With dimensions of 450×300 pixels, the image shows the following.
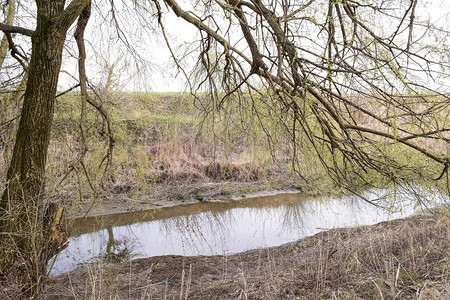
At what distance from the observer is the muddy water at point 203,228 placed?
6.46 meters

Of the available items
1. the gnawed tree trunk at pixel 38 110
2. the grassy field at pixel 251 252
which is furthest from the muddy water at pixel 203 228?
the gnawed tree trunk at pixel 38 110

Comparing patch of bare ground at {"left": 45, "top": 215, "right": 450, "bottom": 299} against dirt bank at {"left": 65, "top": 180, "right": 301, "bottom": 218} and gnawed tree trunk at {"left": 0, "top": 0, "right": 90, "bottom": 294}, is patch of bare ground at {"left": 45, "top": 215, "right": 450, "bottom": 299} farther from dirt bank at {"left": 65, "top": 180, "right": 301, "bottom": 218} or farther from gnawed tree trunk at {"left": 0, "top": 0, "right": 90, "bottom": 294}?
dirt bank at {"left": 65, "top": 180, "right": 301, "bottom": 218}

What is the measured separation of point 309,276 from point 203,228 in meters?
4.07

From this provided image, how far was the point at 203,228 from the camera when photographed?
7680mm

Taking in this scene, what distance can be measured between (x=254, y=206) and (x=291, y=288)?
5.88 m

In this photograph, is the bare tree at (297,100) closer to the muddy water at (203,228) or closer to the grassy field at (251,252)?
the grassy field at (251,252)

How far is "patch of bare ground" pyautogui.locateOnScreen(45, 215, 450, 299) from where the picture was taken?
3207 millimetres

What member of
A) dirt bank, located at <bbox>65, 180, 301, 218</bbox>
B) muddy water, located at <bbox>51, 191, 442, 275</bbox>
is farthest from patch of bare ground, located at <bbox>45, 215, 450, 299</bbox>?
dirt bank, located at <bbox>65, 180, 301, 218</bbox>

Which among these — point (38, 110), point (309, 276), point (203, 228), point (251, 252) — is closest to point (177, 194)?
point (203, 228)

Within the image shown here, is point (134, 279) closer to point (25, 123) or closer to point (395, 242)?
point (25, 123)

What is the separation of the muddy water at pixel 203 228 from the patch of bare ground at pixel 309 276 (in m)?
0.65

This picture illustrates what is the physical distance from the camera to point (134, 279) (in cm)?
484

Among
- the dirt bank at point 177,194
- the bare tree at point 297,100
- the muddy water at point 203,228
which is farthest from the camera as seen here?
the dirt bank at point 177,194

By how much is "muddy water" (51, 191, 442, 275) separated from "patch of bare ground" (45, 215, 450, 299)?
65cm
